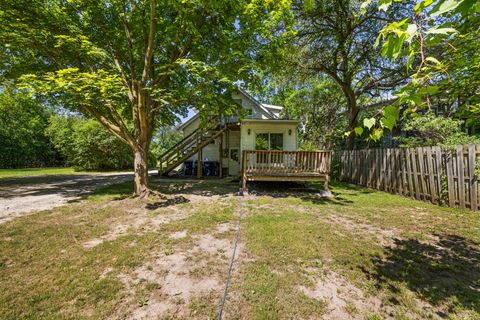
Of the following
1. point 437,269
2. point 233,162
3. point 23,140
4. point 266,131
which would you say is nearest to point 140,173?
point 266,131

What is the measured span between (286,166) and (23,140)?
30.7 metres

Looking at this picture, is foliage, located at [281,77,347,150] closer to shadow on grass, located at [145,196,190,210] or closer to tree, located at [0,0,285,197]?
tree, located at [0,0,285,197]

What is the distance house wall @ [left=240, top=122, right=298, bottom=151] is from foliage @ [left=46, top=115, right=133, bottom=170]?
45.9ft

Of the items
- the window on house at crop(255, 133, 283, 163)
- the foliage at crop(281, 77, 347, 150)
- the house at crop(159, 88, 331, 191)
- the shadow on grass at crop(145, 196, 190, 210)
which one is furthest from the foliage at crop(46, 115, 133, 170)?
the foliage at crop(281, 77, 347, 150)

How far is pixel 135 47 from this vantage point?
823 cm

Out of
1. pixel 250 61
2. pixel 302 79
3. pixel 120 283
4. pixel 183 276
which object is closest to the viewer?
pixel 120 283

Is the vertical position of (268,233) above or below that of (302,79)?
below

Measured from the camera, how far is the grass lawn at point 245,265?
247cm

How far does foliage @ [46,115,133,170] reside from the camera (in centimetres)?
1992

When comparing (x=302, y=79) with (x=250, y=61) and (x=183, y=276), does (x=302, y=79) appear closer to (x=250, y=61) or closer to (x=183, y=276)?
(x=250, y=61)

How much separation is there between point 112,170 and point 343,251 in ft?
73.6

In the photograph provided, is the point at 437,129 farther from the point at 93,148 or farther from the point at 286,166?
the point at 93,148

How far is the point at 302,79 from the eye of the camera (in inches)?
569

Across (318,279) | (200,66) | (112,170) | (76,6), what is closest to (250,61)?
(200,66)
